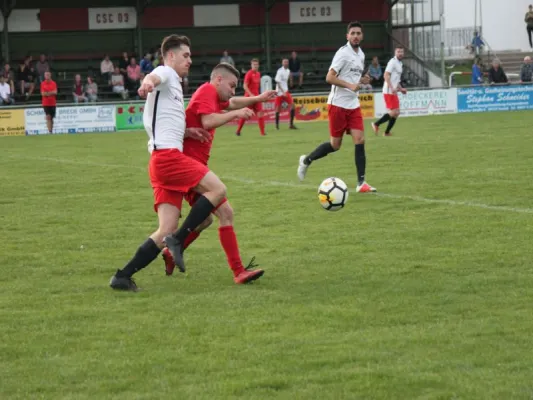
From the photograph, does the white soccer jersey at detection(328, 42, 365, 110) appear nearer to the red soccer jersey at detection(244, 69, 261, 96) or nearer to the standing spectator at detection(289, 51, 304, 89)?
the red soccer jersey at detection(244, 69, 261, 96)

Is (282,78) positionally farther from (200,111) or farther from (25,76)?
(200,111)

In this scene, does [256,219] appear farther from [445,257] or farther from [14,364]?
[14,364]

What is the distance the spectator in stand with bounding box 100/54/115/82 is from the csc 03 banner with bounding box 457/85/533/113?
41.3 ft

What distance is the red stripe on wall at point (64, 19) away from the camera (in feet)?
134

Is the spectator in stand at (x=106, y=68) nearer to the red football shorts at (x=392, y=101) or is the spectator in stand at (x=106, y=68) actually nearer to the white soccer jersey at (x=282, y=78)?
the white soccer jersey at (x=282, y=78)

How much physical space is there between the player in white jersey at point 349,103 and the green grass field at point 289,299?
2.05ft

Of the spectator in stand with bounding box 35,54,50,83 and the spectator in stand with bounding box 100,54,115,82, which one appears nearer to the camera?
the spectator in stand with bounding box 35,54,50,83

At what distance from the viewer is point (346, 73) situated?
14.2m

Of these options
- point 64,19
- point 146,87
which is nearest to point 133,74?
point 64,19

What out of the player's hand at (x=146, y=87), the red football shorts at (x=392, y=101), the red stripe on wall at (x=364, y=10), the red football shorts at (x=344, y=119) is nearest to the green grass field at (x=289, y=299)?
the red football shorts at (x=344, y=119)

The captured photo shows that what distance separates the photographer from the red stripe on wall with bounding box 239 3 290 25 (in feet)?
141

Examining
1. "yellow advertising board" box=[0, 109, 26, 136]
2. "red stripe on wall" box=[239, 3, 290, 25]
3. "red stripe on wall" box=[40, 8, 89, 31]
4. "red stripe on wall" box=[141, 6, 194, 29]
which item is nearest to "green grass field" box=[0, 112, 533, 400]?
"yellow advertising board" box=[0, 109, 26, 136]

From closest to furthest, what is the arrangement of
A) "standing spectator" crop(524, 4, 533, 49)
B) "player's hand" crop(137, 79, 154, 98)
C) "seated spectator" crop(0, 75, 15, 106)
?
"player's hand" crop(137, 79, 154, 98) → "seated spectator" crop(0, 75, 15, 106) → "standing spectator" crop(524, 4, 533, 49)

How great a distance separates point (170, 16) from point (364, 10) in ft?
27.5
